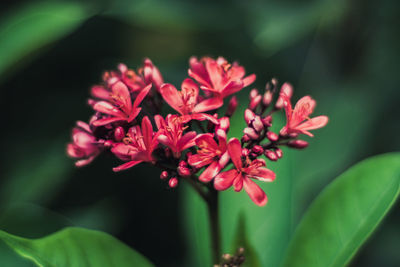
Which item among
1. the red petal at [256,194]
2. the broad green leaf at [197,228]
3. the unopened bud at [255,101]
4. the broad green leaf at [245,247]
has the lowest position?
the broad green leaf at [197,228]

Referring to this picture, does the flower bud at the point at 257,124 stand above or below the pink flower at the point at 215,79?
below

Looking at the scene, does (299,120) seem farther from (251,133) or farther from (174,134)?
(174,134)

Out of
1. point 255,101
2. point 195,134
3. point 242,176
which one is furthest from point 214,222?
point 255,101

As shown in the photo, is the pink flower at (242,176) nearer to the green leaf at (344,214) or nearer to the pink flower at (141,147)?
the pink flower at (141,147)

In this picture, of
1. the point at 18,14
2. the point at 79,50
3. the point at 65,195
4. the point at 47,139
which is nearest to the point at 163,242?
the point at 65,195

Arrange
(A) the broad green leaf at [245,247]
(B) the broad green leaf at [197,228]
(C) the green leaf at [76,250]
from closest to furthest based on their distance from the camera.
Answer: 1. (C) the green leaf at [76,250]
2. (A) the broad green leaf at [245,247]
3. (B) the broad green leaf at [197,228]

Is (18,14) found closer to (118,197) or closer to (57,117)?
(57,117)

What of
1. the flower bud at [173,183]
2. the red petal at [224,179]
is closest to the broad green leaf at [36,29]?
the flower bud at [173,183]
